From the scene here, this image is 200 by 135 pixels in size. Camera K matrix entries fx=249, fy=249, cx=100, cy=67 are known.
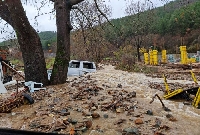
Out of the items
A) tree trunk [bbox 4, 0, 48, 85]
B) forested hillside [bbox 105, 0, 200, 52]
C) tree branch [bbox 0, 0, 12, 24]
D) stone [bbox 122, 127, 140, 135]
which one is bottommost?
stone [bbox 122, 127, 140, 135]

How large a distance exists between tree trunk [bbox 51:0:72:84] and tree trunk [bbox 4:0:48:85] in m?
0.50

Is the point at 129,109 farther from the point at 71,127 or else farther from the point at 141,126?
the point at 71,127

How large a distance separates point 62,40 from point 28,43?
134 centimetres

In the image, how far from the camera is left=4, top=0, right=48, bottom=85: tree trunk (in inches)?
336

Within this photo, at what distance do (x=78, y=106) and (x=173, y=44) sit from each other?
51.4m

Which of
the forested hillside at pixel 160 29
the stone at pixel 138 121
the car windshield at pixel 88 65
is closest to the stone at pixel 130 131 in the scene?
the stone at pixel 138 121

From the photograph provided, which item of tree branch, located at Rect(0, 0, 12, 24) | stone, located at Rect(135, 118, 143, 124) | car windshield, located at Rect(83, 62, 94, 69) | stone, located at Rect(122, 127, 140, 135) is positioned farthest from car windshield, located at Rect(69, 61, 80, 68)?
stone, located at Rect(122, 127, 140, 135)

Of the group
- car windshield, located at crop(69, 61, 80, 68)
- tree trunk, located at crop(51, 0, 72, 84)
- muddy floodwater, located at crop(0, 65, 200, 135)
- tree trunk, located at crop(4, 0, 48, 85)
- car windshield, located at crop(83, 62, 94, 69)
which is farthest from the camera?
car windshield, located at crop(83, 62, 94, 69)

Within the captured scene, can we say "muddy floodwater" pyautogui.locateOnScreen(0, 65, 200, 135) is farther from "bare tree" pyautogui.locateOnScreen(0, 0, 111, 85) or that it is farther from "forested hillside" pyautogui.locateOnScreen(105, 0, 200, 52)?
"forested hillside" pyautogui.locateOnScreen(105, 0, 200, 52)

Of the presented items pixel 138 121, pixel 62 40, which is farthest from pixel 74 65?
pixel 138 121

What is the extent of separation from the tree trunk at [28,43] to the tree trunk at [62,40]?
0.50 meters

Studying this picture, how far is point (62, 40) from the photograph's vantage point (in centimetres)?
969

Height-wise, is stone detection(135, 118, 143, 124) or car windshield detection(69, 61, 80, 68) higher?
car windshield detection(69, 61, 80, 68)

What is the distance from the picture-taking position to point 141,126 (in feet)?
14.7
